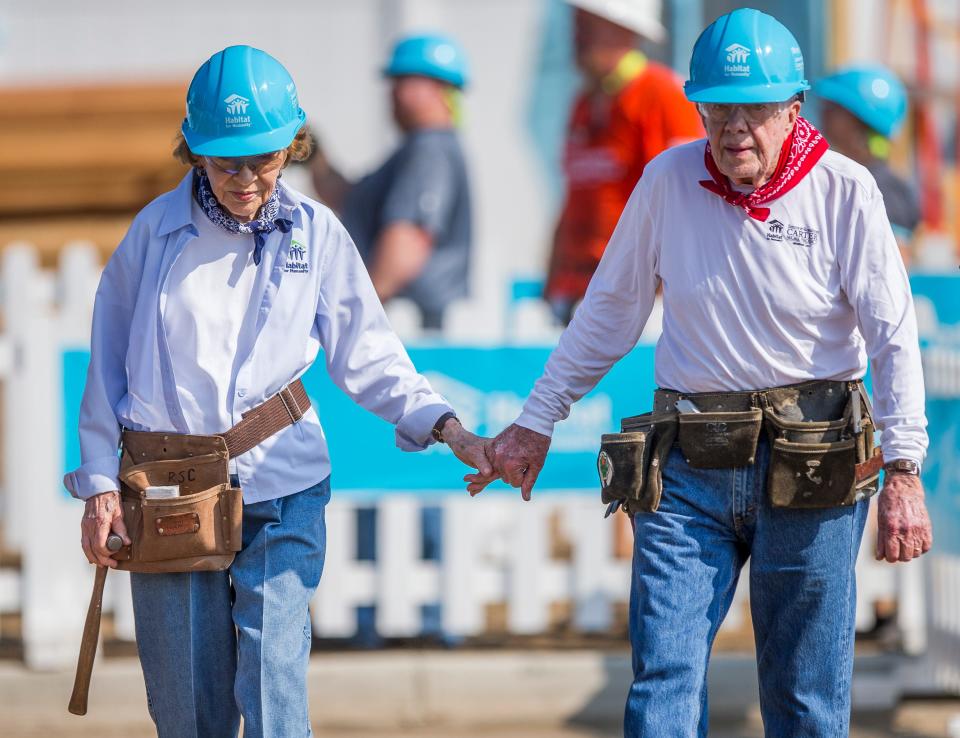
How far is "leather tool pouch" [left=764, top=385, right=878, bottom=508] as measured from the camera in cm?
340

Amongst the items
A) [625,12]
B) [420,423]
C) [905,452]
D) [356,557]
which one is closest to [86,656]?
[420,423]

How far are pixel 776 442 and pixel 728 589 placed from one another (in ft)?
1.22

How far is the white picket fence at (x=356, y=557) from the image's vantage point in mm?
5797

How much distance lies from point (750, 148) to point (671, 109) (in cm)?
321

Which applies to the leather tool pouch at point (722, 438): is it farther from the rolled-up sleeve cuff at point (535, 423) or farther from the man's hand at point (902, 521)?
the rolled-up sleeve cuff at point (535, 423)

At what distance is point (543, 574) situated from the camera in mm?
5961

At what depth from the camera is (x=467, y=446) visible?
3697mm

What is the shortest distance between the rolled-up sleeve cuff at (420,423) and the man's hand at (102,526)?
2.22 feet

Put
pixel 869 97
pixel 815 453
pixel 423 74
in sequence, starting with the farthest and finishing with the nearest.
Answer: pixel 423 74 < pixel 869 97 < pixel 815 453

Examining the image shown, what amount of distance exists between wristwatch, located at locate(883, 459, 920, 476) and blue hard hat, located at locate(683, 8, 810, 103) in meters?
0.84

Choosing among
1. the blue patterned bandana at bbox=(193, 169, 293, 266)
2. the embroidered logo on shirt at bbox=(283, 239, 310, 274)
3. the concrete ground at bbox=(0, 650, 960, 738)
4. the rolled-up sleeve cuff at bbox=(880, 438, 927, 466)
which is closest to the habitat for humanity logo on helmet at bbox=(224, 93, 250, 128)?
the blue patterned bandana at bbox=(193, 169, 293, 266)

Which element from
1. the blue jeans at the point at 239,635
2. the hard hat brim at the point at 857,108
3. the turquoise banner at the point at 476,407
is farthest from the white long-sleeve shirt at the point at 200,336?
the hard hat brim at the point at 857,108

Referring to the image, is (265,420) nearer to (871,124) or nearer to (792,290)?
(792,290)

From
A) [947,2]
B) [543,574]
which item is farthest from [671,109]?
[947,2]
